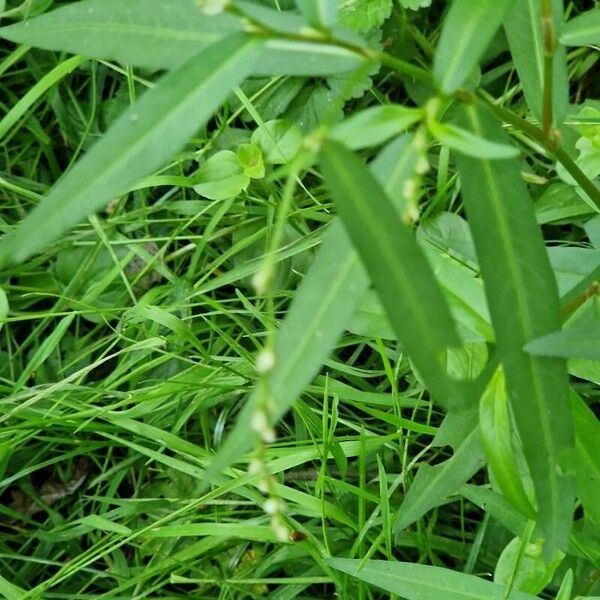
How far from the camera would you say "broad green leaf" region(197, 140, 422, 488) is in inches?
20.0

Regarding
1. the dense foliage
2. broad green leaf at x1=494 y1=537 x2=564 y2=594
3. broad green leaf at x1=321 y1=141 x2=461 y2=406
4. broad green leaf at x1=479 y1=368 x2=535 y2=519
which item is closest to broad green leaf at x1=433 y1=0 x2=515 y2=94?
the dense foliage

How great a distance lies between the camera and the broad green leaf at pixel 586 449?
2.74ft

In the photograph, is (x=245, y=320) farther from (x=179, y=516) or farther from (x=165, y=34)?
(x=165, y=34)

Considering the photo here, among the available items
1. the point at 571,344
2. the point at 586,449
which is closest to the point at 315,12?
the point at 571,344

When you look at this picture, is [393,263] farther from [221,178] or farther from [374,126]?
[221,178]

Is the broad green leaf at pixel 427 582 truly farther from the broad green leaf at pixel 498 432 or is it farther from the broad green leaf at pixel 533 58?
the broad green leaf at pixel 533 58

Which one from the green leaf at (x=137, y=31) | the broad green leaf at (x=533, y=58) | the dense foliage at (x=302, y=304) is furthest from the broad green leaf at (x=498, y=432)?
the green leaf at (x=137, y=31)

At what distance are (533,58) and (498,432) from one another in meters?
0.34

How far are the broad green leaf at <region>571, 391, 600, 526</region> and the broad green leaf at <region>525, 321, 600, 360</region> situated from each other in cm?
16

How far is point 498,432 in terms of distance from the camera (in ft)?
2.46

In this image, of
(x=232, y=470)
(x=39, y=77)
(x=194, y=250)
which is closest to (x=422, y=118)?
(x=232, y=470)

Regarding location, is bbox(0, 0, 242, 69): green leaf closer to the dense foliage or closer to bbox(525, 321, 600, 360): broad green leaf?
the dense foliage

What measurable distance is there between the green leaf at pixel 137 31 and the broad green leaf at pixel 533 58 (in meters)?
0.33

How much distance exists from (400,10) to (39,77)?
595 mm
